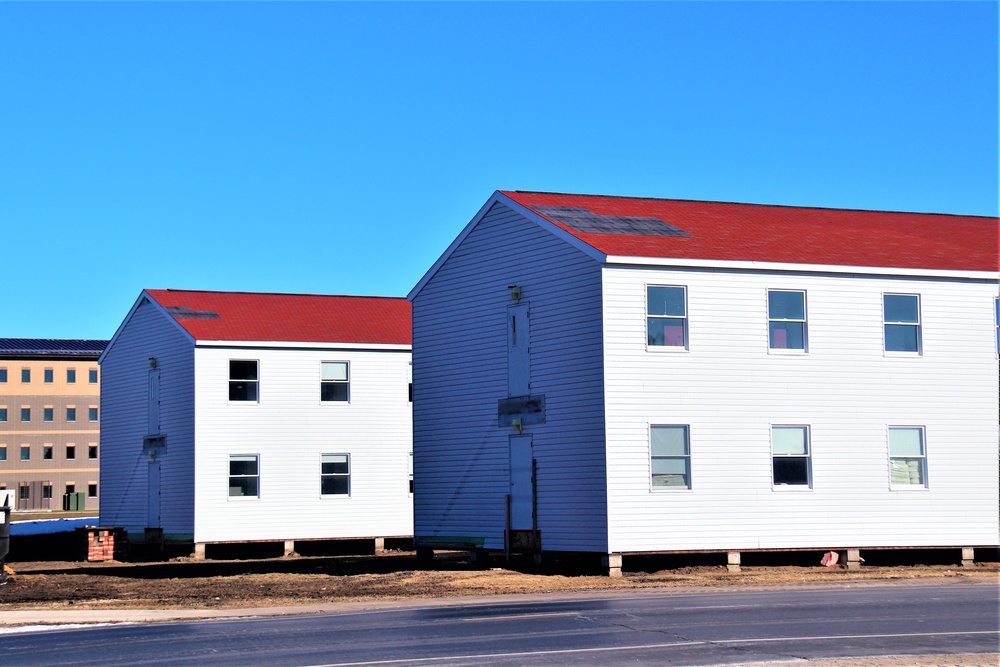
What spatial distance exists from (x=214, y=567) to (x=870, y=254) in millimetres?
19223

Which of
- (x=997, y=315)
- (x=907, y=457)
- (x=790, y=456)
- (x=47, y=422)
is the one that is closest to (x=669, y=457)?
(x=790, y=456)

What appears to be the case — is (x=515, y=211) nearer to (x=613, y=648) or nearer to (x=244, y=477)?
(x=244, y=477)

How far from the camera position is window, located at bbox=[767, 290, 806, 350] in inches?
1214

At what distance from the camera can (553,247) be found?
3119cm

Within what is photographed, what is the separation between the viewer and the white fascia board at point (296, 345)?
4112cm

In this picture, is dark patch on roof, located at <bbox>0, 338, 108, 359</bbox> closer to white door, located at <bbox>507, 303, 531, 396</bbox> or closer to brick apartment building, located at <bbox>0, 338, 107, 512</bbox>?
brick apartment building, located at <bbox>0, 338, 107, 512</bbox>

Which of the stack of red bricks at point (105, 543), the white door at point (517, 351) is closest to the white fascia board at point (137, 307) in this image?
the stack of red bricks at point (105, 543)

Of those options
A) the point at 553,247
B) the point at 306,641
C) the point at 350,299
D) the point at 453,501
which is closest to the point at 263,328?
the point at 350,299

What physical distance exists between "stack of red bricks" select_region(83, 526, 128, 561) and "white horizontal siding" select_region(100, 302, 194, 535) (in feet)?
4.87

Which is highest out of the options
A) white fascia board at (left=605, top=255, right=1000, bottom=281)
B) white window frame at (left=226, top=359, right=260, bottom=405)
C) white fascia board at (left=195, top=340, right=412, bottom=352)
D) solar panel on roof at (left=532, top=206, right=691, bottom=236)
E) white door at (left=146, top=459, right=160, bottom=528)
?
solar panel on roof at (left=532, top=206, right=691, bottom=236)

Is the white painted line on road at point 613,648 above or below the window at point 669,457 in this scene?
below

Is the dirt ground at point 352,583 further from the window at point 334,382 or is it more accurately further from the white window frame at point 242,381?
the window at point 334,382

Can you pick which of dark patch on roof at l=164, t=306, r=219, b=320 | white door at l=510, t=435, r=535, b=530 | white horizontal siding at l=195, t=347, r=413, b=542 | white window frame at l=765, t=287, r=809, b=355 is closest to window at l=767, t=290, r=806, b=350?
white window frame at l=765, t=287, r=809, b=355

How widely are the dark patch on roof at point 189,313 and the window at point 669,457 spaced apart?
18.7 meters
